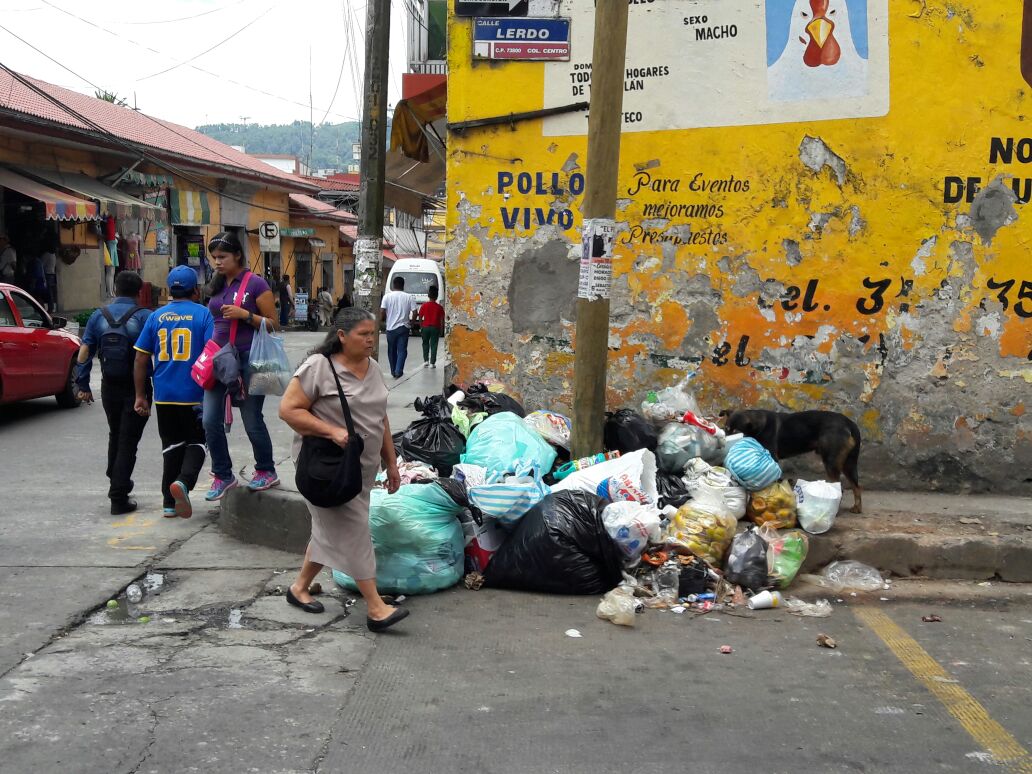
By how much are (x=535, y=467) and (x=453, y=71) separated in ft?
10.6

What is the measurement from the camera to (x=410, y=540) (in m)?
5.09


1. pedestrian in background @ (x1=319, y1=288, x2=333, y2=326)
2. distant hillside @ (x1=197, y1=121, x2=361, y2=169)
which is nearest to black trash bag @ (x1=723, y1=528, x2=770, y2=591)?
pedestrian in background @ (x1=319, y1=288, x2=333, y2=326)

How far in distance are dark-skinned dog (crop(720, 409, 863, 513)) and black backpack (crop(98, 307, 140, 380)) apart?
162 inches

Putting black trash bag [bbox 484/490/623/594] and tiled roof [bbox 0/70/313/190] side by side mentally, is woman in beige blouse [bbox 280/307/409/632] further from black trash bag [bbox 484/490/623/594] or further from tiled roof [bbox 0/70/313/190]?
tiled roof [bbox 0/70/313/190]

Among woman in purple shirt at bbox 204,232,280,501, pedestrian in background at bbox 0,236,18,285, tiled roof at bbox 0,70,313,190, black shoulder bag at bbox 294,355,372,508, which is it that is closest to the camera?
black shoulder bag at bbox 294,355,372,508

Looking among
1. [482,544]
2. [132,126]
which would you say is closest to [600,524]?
[482,544]

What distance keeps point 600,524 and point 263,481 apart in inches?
91.1

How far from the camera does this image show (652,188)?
705cm

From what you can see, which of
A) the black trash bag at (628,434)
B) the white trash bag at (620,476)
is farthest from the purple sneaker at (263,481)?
the black trash bag at (628,434)

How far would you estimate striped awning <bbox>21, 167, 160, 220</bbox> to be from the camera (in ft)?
63.5

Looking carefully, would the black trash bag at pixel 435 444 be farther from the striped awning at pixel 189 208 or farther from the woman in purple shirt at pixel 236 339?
the striped awning at pixel 189 208

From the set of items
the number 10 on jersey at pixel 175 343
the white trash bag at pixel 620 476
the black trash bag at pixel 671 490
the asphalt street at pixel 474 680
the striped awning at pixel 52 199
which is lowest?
the asphalt street at pixel 474 680

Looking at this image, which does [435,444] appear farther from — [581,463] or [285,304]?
[285,304]

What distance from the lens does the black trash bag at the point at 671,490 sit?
5898mm
